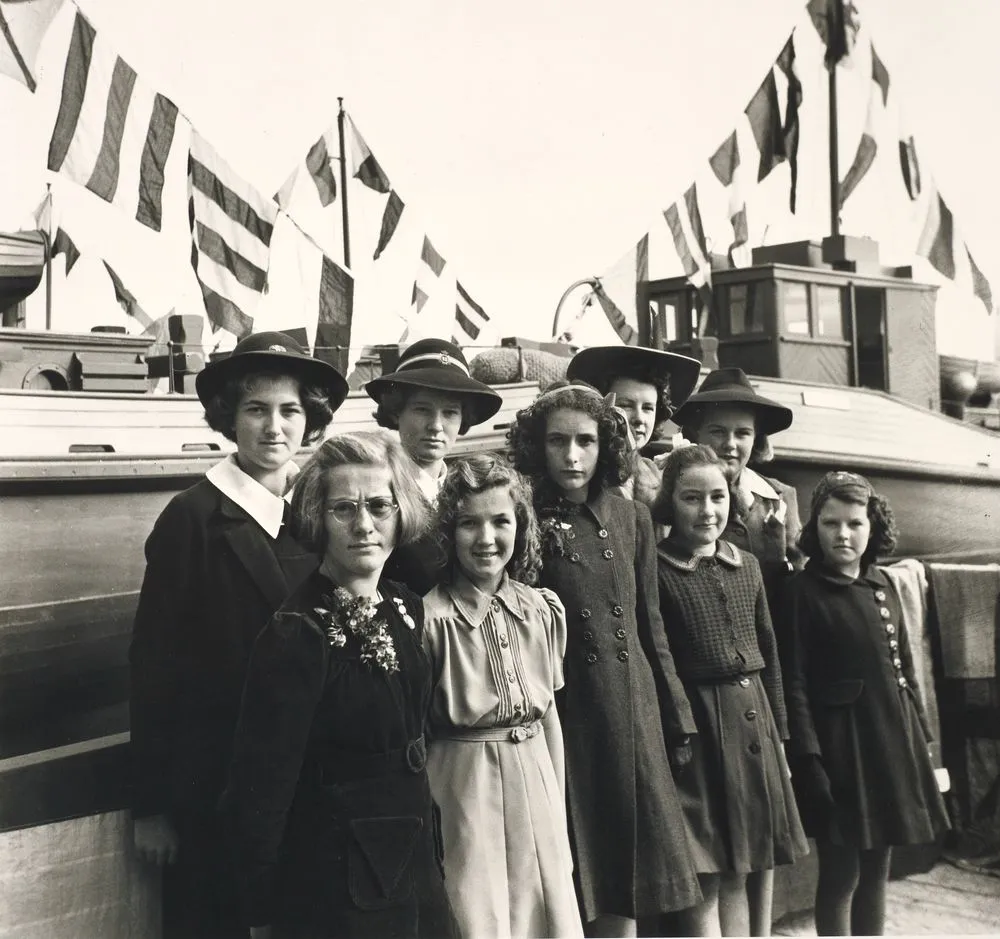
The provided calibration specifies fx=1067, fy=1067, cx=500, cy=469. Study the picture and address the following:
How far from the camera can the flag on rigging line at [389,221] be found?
505cm

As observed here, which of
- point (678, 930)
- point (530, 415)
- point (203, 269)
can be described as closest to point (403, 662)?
point (530, 415)

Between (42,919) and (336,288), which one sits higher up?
(336,288)

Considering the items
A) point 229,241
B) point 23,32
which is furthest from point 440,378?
point 229,241

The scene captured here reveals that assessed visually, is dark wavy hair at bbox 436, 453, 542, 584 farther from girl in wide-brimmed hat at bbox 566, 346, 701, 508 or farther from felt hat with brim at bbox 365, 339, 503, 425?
girl in wide-brimmed hat at bbox 566, 346, 701, 508

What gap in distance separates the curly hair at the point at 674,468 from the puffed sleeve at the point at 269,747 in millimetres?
1260

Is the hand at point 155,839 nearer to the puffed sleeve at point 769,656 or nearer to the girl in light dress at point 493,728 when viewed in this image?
the girl in light dress at point 493,728

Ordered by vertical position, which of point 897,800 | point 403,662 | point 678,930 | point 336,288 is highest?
point 336,288

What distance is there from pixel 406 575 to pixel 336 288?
2.82m

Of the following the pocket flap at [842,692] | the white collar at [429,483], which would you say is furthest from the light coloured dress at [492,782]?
the pocket flap at [842,692]

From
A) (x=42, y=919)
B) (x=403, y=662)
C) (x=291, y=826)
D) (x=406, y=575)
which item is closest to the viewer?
(x=291, y=826)

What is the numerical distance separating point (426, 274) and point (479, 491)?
296 centimetres

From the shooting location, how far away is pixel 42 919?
2277 mm

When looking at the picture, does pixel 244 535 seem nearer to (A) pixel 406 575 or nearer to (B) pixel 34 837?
(A) pixel 406 575

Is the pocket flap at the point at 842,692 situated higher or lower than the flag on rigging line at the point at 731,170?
lower
